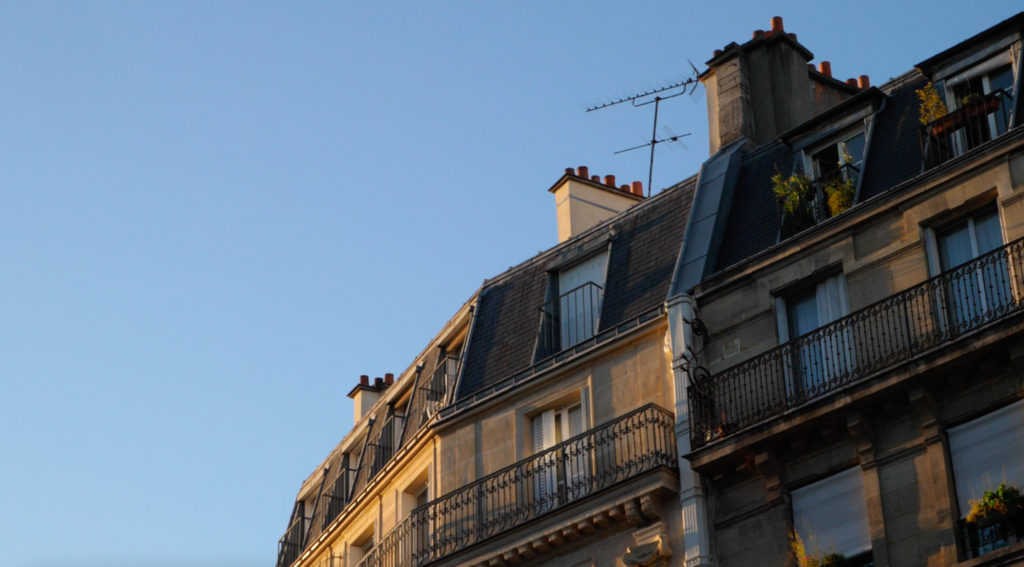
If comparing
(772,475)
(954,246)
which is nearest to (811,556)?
(772,475)

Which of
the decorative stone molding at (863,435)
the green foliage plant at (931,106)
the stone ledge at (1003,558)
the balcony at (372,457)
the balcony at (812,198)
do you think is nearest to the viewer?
the stone ledge at (1003,558)

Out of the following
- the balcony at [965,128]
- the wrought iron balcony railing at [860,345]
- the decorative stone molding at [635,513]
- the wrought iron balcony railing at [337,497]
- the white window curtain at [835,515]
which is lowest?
the white window curtain at [835,515]

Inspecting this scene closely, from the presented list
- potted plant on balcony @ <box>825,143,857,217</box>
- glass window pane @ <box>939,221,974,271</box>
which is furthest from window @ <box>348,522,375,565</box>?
glass window pane @ <box>939,221,974,271</box>

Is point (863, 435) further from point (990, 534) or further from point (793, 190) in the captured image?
point (793, 190)

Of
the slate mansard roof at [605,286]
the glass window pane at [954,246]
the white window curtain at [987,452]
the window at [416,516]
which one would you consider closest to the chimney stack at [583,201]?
the slate mansard roof at [605,286]

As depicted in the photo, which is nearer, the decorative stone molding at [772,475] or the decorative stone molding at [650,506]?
the decorative stone molding at [772,475]

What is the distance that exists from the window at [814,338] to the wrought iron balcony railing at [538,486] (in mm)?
1808

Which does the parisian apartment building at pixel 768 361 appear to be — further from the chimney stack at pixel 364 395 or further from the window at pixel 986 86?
the chimney stack at pixel 364 395

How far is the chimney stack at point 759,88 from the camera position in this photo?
25328mm

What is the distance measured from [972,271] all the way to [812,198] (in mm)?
2992

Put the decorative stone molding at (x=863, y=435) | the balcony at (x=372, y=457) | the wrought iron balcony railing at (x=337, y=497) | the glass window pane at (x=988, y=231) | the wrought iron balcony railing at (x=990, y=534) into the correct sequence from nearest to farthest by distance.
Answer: the wrought iron balcony railing at (x=990, y=534) → the decorative stone molding at (x=863, y=435) → the glass window pane at (x=988, y=231) → the balcony at (x=372, y=457) → the wrought iron balcony railing at (x=337, y=497)

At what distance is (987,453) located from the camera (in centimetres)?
1859

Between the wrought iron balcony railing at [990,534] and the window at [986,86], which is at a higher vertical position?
the window at [986,86]

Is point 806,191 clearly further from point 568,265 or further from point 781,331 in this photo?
point 568,265
